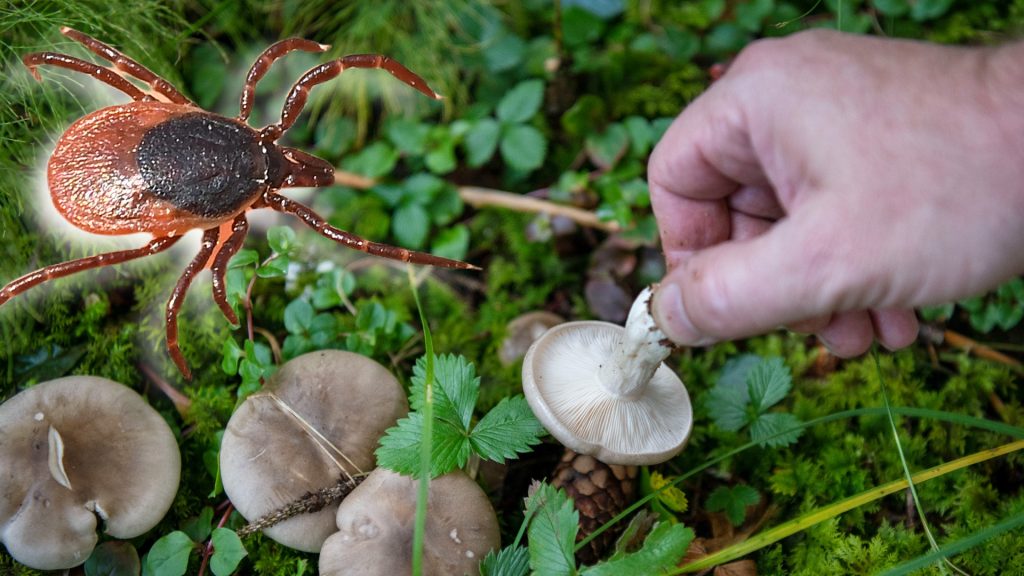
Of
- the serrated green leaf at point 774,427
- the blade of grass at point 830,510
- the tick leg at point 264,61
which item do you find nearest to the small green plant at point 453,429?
the blade of grass at point 830,510

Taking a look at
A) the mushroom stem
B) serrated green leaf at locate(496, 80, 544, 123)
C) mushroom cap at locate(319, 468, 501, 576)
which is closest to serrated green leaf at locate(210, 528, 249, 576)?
mushroom cap at locate(319, 468, 501, 576)

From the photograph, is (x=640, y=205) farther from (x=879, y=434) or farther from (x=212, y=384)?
(x=212, y=384)

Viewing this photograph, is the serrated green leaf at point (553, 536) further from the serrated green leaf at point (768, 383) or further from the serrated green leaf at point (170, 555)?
the serrated green leaf at point (170, 555)

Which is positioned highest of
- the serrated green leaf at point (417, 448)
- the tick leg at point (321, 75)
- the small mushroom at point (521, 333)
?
the tick leg at point (321, 75)

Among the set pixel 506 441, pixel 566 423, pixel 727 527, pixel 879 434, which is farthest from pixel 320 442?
pixel 879 434

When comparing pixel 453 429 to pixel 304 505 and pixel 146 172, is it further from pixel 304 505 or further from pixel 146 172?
pixel 146 172

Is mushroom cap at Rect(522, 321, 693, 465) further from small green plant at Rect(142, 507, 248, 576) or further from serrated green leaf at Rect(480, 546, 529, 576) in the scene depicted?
small green plant at Rect(142, 507, 248, 576)
